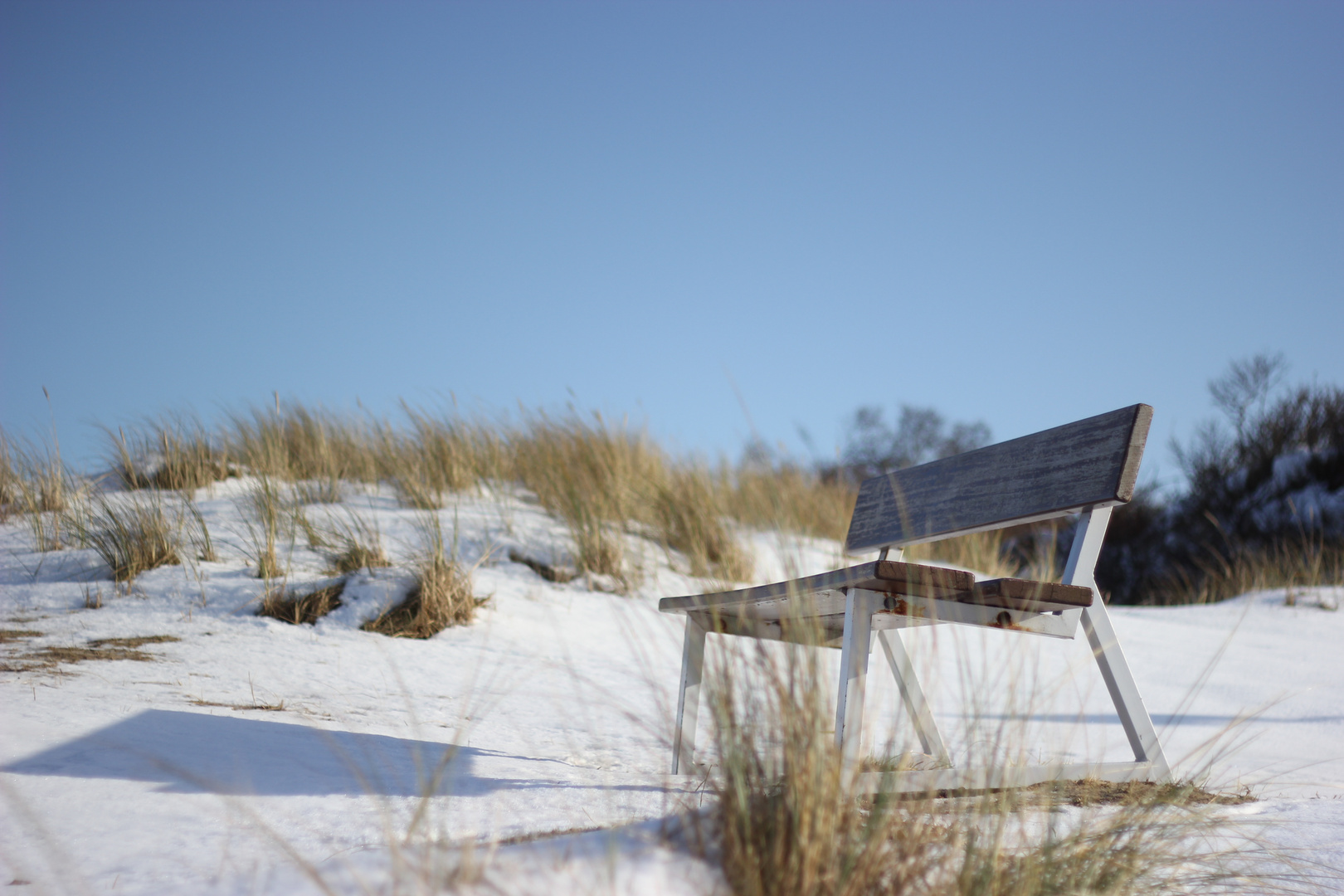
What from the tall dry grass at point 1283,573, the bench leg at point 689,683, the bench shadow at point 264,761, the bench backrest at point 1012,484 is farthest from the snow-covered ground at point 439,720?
the tall dry grass at point 1283,573

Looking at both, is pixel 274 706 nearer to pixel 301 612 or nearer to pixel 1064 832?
pixel 301 612

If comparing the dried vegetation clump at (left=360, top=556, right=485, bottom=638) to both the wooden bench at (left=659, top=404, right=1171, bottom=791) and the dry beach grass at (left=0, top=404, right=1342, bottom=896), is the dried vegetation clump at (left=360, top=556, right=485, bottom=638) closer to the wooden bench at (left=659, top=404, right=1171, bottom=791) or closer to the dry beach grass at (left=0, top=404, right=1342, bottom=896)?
the dry beach grass at (left=0, top=404, right=1342, bottom=896)

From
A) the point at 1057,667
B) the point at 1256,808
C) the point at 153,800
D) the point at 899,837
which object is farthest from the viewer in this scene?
the point at 1057,667

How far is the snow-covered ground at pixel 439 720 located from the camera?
3.99 ft

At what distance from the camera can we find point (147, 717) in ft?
7.02

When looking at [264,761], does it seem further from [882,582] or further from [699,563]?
[699,563]

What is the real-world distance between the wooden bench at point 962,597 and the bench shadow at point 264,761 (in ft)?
1.40

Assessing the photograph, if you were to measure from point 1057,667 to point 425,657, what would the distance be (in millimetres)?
2935

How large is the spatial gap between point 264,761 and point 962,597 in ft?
4.95

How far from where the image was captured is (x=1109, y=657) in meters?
1.83

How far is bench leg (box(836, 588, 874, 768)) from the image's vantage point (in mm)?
1445

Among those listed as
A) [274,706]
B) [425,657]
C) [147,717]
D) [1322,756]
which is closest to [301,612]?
[425,657]

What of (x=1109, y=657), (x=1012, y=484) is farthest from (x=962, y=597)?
(x=1012, y=484)

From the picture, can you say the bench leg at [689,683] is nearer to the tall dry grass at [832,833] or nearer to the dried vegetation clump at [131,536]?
the tall dry grass at [832,833]
